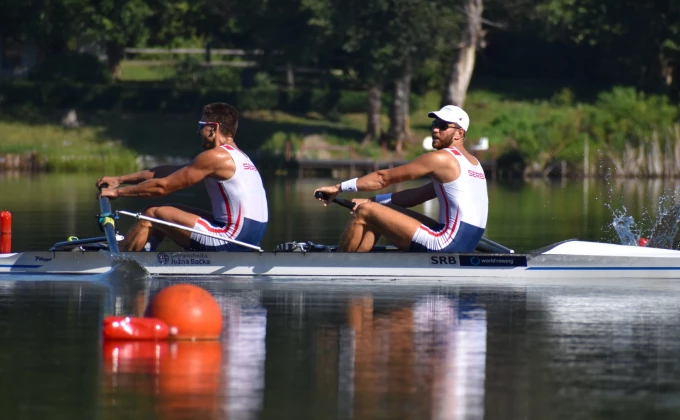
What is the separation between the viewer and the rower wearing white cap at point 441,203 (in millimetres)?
15523

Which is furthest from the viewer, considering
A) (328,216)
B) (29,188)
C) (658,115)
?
(658,115)

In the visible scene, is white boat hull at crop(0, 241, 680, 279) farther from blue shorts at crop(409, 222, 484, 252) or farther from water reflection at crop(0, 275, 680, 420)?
water reflection at crop(0, 275, 680, 420)

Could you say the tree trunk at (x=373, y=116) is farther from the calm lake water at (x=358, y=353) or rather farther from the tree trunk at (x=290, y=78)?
the calm lake water at (x=358, y=353)

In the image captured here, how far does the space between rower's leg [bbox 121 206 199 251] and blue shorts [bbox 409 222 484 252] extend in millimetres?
2529

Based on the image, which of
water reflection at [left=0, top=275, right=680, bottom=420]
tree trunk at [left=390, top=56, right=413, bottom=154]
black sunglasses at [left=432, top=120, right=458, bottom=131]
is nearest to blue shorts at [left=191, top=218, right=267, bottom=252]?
water reflection at [left=0, top=275, right=680, bottom=420]

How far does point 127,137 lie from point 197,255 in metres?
44.9

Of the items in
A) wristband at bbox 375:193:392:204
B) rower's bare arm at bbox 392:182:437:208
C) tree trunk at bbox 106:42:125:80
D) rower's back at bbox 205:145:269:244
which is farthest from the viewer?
tree trunk at bbox 106:42:125:80

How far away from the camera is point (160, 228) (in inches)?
630

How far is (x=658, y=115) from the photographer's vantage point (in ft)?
168

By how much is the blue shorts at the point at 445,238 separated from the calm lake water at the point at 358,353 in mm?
431

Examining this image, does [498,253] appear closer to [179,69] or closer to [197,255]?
[197,255]

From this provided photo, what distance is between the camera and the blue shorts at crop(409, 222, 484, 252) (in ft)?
51.8

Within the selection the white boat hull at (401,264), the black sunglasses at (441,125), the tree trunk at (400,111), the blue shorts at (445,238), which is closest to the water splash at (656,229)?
the white boat hull at (401,264)

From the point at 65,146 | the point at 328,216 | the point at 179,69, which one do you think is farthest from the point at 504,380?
the point at 179,69
